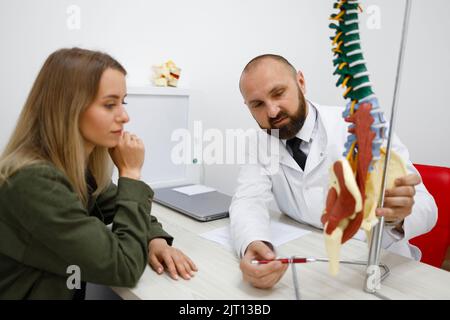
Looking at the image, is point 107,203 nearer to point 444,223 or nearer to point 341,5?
point 341,5

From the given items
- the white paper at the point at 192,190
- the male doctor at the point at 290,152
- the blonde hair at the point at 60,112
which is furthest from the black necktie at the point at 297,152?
the blonde hair at the point at 60,112

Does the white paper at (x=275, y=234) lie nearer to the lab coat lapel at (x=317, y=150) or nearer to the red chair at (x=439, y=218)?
the lab coat lapel at (x=317, y=150)

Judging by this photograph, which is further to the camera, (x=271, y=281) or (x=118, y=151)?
(x=118, y=151)

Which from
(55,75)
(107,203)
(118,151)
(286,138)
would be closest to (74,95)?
(55,75)

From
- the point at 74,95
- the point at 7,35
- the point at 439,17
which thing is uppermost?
the point at 439,17

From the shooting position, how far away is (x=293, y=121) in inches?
49.8

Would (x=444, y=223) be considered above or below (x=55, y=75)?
below

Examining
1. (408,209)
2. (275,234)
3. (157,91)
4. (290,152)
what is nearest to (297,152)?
(290,152)

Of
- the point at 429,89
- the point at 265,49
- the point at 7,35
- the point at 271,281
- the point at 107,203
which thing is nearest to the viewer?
the point at 271,281

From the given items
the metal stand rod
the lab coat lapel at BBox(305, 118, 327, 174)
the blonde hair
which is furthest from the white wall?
the metal stand rod

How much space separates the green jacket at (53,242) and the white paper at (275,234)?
0.30 metres

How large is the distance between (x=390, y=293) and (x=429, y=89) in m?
1.05

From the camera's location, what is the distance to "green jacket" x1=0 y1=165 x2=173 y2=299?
722mm

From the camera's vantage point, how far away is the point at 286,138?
4.33 ft
